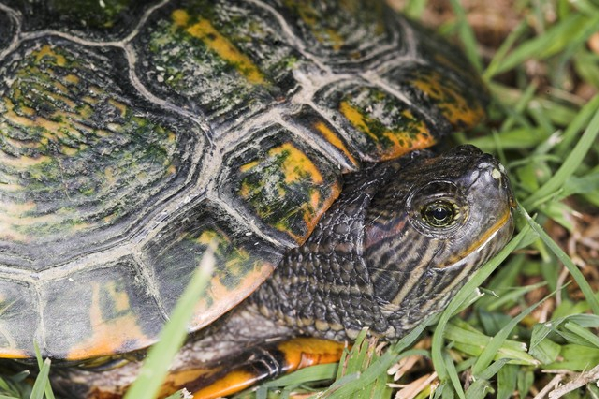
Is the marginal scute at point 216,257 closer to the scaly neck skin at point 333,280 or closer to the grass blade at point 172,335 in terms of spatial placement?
the scaly neck skin at point 333,280

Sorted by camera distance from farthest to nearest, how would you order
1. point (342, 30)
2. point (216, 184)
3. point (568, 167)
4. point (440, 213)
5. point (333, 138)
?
point (342, 30) → point (568, 167) → point (333, 138) → point (216, 184) → point (440, 213)

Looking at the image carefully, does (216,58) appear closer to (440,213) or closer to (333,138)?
(333,138)

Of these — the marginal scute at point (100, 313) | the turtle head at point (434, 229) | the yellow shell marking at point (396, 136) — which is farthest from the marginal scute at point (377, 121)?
the marginal scute at point (100, 313)

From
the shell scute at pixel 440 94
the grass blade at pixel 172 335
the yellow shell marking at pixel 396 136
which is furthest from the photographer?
the shell scute at pixel 440 94

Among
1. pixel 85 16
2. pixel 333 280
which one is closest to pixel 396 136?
pixel 333 280

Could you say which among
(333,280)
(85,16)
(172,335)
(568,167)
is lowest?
(172,335)

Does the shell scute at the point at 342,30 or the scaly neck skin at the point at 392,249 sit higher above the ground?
the shell scute at the point at 342,30

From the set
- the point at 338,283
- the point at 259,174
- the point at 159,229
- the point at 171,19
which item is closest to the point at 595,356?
the point at 338,283
